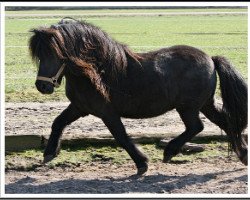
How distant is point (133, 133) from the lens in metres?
7.95

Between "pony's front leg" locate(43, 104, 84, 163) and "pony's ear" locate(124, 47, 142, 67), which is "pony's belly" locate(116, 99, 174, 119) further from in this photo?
"pony's front leg" locate(43, 104, 84, 163)

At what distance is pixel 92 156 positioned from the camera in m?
7.48

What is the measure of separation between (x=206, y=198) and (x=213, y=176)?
2.96 feet

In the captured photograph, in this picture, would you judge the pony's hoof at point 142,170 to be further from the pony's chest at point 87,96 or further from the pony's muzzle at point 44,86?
the pony's muzzle at point 44,86

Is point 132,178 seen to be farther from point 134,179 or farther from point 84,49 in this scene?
point 84,49

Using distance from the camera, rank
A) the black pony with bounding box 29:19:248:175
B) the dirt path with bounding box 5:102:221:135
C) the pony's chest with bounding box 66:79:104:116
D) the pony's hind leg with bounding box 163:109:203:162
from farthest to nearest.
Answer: the dirt path with bounding box 5:102:221:135 < the pony's hind leg with bounding box 163:109:203:162 < the pony's chest with bounding box 66:79:104:116 < the black pony with bounding box 29:19:248:175

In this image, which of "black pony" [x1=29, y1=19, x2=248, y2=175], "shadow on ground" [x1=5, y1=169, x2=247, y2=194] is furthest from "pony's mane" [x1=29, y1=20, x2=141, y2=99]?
"shadow on ground" [x1=5, y1=169, x2=247, y2=194]

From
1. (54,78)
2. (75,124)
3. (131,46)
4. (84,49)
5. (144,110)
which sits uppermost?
(84,49)

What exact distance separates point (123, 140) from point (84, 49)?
1.10m

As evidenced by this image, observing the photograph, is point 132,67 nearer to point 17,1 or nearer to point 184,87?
point 184,87

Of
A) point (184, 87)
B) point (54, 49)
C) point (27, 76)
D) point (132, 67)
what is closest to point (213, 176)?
point (184, 87)

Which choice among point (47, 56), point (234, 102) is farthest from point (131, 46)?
Result: point (47, 56)

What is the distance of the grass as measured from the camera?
721 cm

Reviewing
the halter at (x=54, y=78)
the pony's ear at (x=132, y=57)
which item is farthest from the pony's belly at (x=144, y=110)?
the halter at (x=54, y=78)
